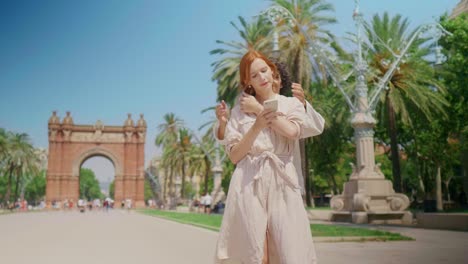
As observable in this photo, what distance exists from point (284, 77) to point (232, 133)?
0.58m

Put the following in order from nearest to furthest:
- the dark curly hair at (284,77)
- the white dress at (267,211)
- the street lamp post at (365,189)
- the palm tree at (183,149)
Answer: the white dress at (267,211) → the dark curly hair at (284,77) → the street lamp post at (365,189) → the palm tree at (183,149)

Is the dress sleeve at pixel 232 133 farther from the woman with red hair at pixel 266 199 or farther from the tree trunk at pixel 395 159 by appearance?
the tree trunk at pixel 395 159

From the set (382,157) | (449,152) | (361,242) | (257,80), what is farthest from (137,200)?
(257,80)

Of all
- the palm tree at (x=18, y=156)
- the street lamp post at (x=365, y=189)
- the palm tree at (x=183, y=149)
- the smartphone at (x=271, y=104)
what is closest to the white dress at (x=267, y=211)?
the smartphone at (x=271, y=104)

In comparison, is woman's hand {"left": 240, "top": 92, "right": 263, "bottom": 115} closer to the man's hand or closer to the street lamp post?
the man's hand

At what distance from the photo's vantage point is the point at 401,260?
20.8 feet

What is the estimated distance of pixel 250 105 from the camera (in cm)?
251

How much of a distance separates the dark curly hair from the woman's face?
0.60 ft

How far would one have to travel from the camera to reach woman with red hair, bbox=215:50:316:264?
2229mm

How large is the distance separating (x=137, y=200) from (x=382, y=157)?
33331mm

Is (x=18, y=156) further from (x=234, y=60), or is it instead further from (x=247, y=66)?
(x=247, y=66)

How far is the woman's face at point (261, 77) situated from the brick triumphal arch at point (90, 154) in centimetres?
6015

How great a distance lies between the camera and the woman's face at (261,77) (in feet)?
8.54

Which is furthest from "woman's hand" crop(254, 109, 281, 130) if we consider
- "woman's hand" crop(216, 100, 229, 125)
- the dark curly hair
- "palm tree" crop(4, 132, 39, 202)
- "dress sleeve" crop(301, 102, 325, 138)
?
"palm tree" crop(4, 132, 39, 202)
